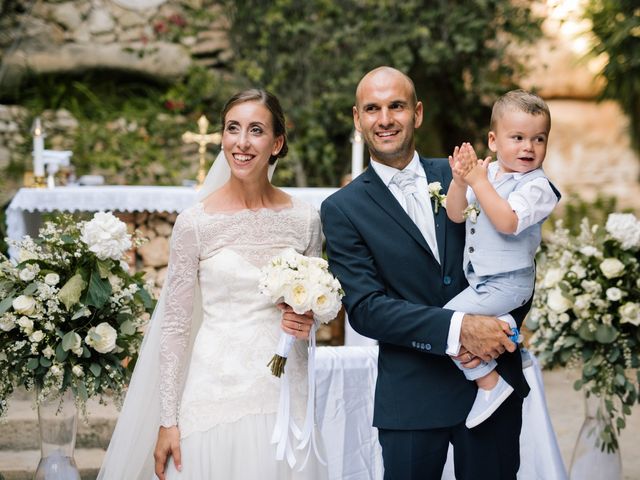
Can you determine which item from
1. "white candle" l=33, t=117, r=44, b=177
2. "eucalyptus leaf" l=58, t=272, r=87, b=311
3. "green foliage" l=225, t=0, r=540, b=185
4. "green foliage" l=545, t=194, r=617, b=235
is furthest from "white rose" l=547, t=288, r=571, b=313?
"green foliage" l=545, t=194, r=617, b=235

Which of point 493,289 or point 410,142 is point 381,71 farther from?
point 493,289

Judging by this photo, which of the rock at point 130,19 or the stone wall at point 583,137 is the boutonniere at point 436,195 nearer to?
the rock at point 130,19

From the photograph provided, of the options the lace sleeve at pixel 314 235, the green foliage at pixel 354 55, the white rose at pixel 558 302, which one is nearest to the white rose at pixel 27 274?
the lace sleeve at pixel 314 235

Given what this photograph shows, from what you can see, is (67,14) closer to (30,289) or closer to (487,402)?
(30,289)

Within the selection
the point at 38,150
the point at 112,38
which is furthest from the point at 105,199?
the point at 112,38

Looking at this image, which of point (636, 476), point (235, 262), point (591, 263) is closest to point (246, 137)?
point (235, 262)

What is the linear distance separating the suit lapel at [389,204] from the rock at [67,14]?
7.16 metres

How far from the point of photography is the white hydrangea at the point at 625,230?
3561mm

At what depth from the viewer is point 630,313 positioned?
3490 mm

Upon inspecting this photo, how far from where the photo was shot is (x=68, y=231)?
300 centimetres

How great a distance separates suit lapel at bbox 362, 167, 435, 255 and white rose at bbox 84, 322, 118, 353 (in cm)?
106

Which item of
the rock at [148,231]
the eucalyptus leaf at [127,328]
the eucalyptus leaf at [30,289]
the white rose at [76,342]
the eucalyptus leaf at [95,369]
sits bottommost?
the eucalyptus leaf at [95,369]

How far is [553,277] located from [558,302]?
0.13 m

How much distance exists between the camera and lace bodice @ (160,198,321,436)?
245 centimetres
